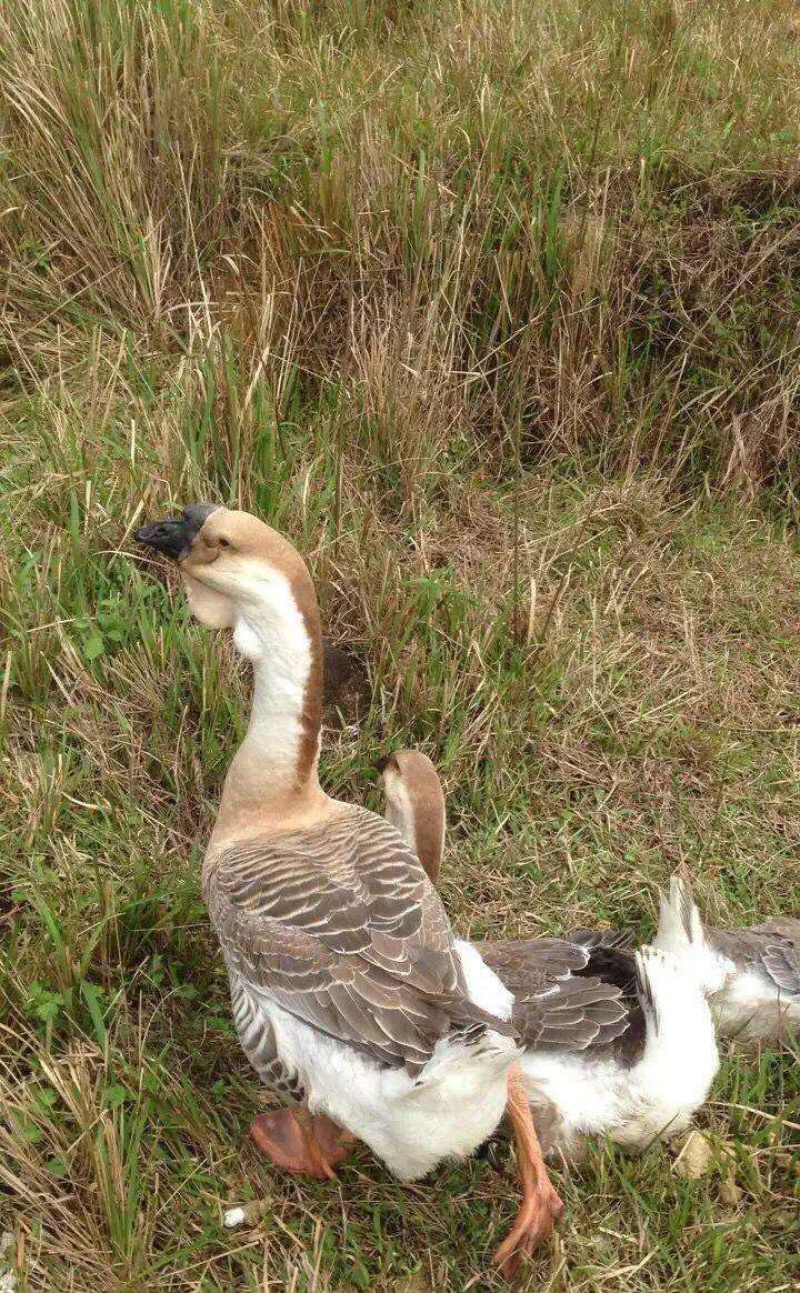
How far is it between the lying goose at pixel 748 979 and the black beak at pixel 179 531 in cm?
156

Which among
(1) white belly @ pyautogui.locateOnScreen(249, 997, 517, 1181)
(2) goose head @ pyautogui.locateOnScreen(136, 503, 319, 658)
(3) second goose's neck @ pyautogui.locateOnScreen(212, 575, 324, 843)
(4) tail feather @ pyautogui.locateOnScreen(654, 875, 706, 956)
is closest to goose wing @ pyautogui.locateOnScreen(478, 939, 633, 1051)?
(4) tail feather @ pyautogui.locateOnScreen(654, 875, 706, 956)

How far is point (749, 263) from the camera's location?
15.9 ft

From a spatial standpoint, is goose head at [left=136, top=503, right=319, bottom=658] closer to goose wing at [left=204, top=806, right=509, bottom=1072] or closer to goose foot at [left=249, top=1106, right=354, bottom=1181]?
goose wing at [left=204, top=806, right=509, bottom=1072]

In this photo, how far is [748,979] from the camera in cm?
311

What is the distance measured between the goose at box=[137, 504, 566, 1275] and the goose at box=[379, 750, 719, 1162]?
0.16 ft

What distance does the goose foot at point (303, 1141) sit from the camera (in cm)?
271

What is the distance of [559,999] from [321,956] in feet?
2.26

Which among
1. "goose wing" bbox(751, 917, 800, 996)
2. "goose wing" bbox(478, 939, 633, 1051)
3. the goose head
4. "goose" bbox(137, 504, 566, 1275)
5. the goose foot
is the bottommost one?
the goose foot

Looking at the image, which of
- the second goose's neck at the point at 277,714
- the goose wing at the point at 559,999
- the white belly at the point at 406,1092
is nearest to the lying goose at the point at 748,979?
the goose wing at the point at 559,999

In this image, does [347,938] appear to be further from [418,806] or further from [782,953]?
[782,953]

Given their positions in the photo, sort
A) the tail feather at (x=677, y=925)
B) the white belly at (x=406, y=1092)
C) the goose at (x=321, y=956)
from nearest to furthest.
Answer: the white belly at (x=406, y=1092) < the goose at (x=321, y=956) < the tail feather at (x=677, y=925)

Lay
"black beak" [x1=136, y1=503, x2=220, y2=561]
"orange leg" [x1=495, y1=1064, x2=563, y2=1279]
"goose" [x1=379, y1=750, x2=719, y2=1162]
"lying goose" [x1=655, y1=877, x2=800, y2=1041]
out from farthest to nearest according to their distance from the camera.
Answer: "lying goose" [x1=655, y1=877, x2=800, y2=1041] → "goose" [x1=379, y1=750, x2=719, y2=1162] → "black beak" [x1=136, y1=503, x2=220, y2=561] → "orange leg" [x1=495, y1=1064, x2=563, y2=1279]

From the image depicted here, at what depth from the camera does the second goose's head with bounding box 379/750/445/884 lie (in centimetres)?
325

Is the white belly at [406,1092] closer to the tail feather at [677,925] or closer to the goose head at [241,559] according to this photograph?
the tail feather at [677,925]
